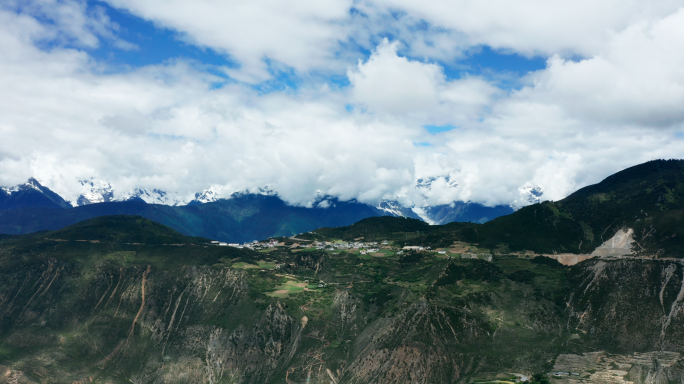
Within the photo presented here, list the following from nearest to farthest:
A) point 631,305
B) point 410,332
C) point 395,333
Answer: point 410,332 → point 395,333 → point 631,305

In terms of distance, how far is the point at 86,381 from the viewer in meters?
169

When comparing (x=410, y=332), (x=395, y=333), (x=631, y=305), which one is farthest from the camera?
(x=631, y=305)

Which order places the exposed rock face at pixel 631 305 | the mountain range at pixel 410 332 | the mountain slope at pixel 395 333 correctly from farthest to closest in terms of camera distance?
the exposed rock face at pixel 631 305 → the mountain slope at pixel 395 333 → the mountain range at pixel 410 332

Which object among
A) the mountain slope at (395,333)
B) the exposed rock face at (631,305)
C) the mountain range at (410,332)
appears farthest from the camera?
the exposed rock face at (631,305)

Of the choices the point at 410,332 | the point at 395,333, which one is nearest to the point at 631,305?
the point at 410,332

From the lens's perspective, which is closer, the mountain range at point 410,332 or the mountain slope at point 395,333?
the mountain range at point 410,332

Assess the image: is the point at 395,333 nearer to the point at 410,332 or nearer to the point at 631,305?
the point at 410,332

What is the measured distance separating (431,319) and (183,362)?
101 meters

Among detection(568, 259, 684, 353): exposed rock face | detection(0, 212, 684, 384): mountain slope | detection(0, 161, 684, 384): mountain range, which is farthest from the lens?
detection(568, 259, 684, 353): exposed rock face

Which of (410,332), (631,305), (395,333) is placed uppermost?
(631,305)

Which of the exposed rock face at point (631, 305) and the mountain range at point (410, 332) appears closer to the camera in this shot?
the mountain range at point (410, 332)

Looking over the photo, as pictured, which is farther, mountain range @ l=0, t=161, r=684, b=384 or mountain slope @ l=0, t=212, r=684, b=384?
mountain slope @ l=0, t=212, r=684, b=384

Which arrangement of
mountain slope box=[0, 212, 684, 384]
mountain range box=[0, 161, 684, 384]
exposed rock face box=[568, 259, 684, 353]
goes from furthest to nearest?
exposed rock face box=[568, 259, 684, 353], mountain slope box=[0, 212, 684, 384], mountain range box=[0, 161, 684, 384]

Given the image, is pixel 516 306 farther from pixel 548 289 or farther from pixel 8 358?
pixel 8 358
